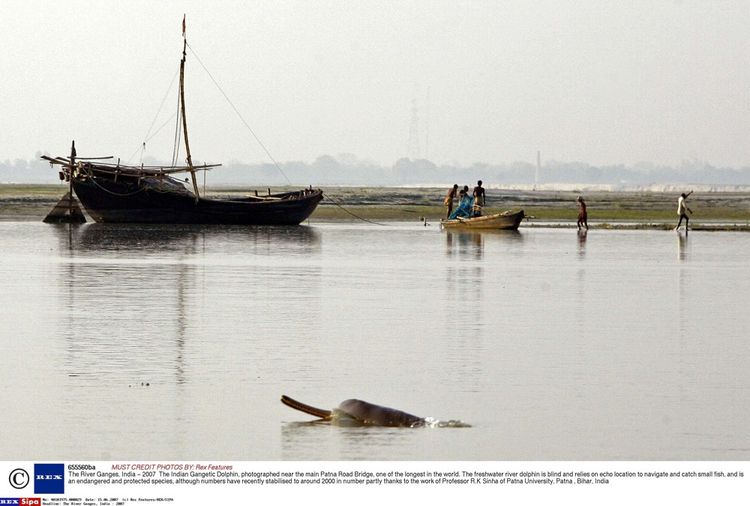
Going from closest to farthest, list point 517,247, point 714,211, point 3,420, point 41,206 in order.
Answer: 1. point 3,420
2. point 517,247
3. point 41,206
4. point 714,211

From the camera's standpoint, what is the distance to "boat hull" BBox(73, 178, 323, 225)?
5866 centimetres

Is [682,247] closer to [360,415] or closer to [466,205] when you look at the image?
[466,205]

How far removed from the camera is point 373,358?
49.8ft

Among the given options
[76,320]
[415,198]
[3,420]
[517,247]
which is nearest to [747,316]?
[76,320]

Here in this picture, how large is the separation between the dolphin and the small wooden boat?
132ft

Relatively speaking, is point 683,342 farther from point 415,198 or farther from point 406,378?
point 415,198

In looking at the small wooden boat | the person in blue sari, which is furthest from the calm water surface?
the person in blue sari

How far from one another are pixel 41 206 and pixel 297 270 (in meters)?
53.0

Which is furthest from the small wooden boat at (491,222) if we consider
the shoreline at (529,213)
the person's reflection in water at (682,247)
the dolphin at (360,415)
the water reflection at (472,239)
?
the dolphin at (360,415)
